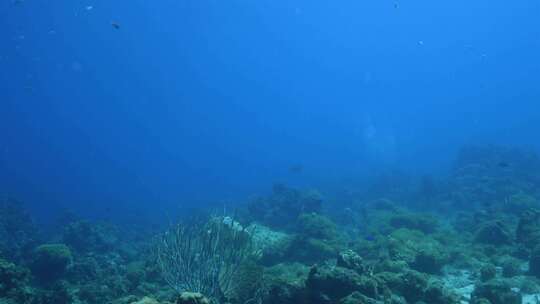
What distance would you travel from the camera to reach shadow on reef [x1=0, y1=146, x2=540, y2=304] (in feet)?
31.2

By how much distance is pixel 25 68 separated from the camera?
177250mm

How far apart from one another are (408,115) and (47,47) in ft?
492

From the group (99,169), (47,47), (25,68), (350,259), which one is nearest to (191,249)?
(350,259)

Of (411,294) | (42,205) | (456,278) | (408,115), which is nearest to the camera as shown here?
(411,294)

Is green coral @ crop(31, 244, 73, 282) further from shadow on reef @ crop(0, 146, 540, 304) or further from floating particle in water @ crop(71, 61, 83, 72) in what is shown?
floating particle in water @ crop(71, 61, 83, 72)

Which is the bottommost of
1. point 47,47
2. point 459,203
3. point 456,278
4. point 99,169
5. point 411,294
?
point 411,294

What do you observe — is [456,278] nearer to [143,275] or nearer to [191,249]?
[191,249]

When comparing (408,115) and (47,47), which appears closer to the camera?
(47,47)

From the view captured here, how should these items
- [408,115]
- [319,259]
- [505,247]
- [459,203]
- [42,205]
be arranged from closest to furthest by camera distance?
[505,247]
[319,259]
[459,203]
[42,205]
[408,115]

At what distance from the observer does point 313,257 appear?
16219mm

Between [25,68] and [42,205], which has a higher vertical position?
[25,68]

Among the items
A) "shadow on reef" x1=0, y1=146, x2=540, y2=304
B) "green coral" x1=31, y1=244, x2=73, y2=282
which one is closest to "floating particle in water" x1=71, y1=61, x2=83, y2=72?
"shadow on reef" x1=0, y1=146, x2=540, y2=304

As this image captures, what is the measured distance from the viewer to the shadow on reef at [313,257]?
9500 mm

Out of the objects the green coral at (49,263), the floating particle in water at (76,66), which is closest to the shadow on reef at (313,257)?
the green coral at (49,263)
